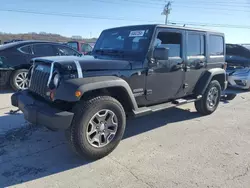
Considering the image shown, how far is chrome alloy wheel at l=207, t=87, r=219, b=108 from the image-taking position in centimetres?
564

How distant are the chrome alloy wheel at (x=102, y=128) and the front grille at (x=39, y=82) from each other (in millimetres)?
822

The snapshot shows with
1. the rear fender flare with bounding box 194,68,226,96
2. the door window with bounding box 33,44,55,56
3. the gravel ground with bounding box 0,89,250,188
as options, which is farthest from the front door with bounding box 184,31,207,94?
the door window with bounding box 33,44,55,56

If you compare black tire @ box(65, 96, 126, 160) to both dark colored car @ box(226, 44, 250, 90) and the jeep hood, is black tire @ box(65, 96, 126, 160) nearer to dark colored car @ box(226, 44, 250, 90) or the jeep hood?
the jeep hood

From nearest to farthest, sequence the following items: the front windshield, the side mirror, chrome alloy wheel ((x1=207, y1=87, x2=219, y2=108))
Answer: the side mirror → the front windshield → chrome alloy wheel ((x1=207, y1=87, x2=219, y2=108))

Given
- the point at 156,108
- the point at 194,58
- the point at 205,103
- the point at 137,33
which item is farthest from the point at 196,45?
the point at 156,108

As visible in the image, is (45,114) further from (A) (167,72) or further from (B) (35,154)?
(A) (167,72)

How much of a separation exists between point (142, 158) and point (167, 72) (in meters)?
1.69

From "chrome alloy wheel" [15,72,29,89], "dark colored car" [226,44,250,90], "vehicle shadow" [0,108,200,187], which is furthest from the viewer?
"dark colored car" [226,44,250,90]

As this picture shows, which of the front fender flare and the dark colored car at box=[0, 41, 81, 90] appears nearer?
the front fender flare

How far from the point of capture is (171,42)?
4.50 m

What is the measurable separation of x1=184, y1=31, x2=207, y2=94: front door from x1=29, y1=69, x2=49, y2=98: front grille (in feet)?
9.00

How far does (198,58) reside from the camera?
5.08 metres

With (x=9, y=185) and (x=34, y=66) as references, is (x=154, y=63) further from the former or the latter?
(x=9, y=185)

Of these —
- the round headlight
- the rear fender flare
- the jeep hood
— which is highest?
the jeep hood
